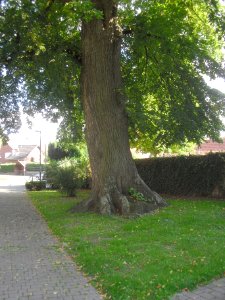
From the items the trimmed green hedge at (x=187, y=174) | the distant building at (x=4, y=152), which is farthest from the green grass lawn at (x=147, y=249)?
the distant building at (x=4, y=152)

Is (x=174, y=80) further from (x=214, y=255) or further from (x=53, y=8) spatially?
(x=214, y=255)

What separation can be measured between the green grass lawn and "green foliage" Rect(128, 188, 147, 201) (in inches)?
37.9

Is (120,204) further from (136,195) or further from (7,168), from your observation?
(7,168)

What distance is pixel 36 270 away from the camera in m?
7.25

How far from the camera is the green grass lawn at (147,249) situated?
626cm

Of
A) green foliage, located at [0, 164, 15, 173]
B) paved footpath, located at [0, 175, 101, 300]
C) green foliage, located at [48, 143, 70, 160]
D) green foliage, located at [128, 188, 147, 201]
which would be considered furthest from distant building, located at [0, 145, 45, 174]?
paved footpath, located at [0, 175, 101, 300]

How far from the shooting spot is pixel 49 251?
8.80 meters

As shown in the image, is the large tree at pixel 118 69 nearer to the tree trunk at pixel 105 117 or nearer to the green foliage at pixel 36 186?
the tree trunk at pixel 105 117

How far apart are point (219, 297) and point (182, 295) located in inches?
18.9

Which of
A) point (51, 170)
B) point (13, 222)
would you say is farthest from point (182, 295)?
point (51, 170)

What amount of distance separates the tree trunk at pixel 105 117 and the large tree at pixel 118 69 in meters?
0.03

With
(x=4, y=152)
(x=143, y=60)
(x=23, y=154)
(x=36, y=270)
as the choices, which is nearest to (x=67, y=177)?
(x=143, y=60)

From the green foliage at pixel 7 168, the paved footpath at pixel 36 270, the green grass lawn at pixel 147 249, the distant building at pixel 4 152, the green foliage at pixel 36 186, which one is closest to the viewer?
the paved footpath at pixel 36 270

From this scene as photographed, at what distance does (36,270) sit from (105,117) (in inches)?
301
